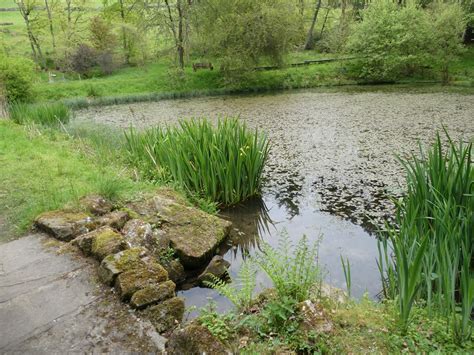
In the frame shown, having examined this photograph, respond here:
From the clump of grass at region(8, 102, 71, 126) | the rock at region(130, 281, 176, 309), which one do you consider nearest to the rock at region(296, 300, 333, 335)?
the rock at region(130, 281, 176, 309)

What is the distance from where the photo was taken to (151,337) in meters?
2.59

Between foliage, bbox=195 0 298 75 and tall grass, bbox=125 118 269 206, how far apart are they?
16.3 metres

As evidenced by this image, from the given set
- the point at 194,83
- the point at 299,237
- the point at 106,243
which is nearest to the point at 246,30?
the point at 194,83

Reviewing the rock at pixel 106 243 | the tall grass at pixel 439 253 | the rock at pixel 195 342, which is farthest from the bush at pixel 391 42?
the rock at pixel 195 342

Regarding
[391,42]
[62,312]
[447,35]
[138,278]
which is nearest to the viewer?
[62,312]

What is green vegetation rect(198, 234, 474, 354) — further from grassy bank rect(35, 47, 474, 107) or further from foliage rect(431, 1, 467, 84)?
foliage rect(431, 1, 467, 84)

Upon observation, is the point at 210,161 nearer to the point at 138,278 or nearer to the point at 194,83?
the point at 138,278

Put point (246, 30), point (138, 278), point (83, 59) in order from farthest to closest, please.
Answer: point (83, 59)
point (246, 30)
point (138, 278)

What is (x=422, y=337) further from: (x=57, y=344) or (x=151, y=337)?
(x=57, y=344)

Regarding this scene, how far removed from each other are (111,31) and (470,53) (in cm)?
2434

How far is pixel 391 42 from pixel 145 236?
21.5 metres

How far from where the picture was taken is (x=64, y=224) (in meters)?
4.04

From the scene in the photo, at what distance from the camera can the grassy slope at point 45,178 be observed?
15.1 ft

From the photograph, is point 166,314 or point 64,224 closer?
point 166,314
